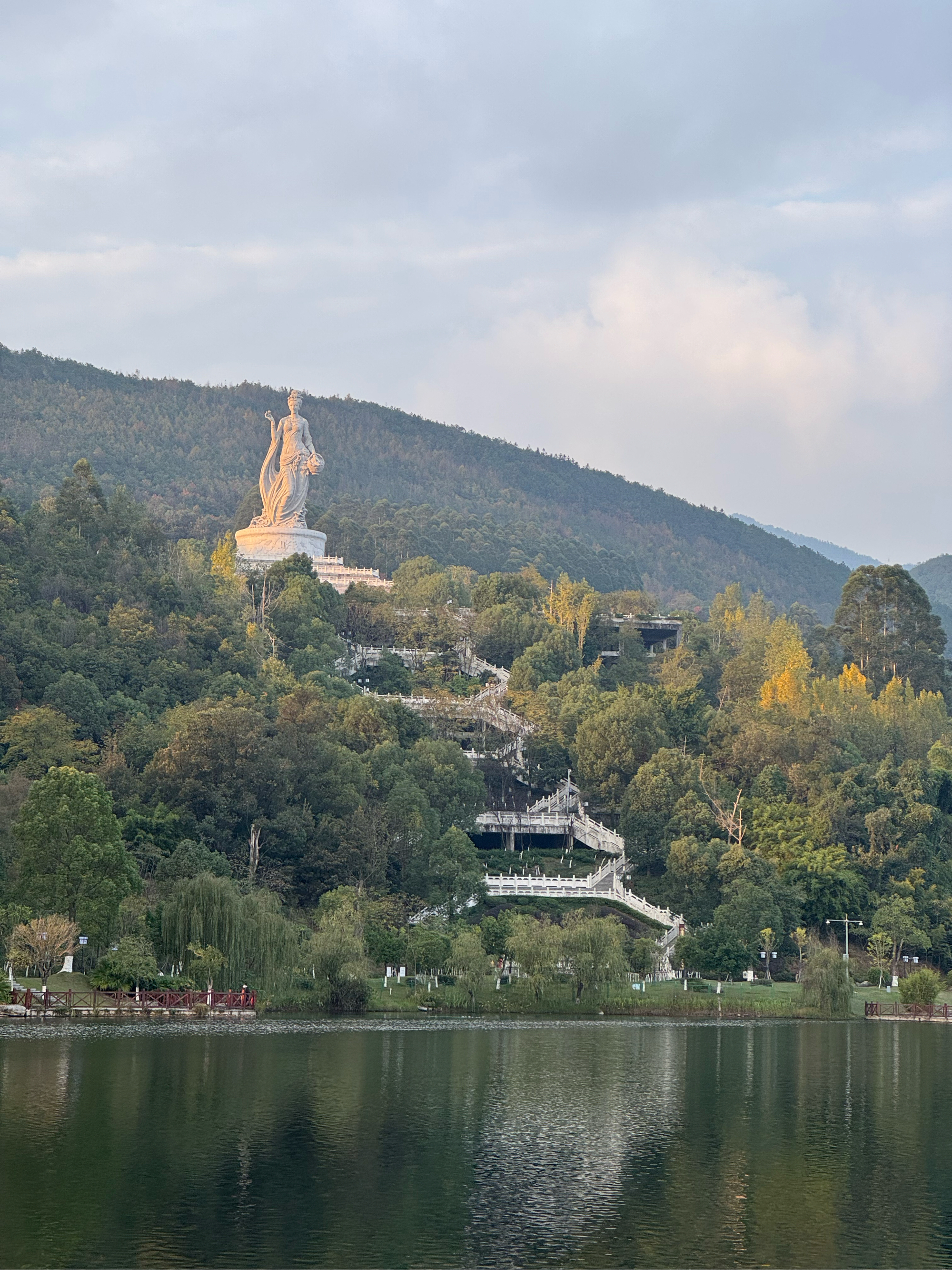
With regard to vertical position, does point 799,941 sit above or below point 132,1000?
above

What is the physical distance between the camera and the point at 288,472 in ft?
412

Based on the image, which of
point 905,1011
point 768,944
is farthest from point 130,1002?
point 905,1011

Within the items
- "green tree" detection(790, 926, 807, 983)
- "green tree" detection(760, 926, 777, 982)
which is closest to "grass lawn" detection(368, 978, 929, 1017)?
"green tree" detection(760, 926, 777, 982)

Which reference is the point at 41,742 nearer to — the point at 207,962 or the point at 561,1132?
the point at 207,962

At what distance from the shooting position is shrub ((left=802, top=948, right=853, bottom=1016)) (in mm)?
69688

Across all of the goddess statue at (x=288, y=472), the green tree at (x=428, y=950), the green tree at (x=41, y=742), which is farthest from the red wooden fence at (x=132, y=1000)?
the goddess statue at (x=288, y=472)

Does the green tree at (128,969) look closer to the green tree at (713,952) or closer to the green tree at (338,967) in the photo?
the green tree at (338,967)

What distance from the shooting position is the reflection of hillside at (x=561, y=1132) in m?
27.2

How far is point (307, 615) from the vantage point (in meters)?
110

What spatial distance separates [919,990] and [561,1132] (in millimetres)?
40319

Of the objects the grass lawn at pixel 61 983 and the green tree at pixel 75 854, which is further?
the green tree at pixel 75 854

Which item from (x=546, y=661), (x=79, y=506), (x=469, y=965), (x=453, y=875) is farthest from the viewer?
(x=546, y=661)

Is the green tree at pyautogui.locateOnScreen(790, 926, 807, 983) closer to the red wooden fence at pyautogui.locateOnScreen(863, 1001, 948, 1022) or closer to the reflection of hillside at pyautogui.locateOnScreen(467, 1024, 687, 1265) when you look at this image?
the red wooden fence at pyautogui.locateOnScreen(863, 1001, 948, 1022)

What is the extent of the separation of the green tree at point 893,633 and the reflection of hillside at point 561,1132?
7536cm
